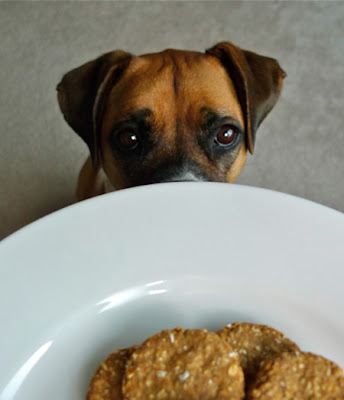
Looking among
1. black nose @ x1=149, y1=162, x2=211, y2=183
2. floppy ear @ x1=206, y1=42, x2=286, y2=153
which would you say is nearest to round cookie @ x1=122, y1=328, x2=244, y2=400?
black nose @ x1=149, y1=162, x2=211, y2=183

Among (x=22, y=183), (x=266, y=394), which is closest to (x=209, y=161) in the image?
(x=266, y=394)

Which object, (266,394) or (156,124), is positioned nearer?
(266,394)

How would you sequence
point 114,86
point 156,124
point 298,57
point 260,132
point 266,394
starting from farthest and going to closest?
1. point 298,57
2. point 260,132
3. point 114,86
4. point 156,124
5. point 266,394

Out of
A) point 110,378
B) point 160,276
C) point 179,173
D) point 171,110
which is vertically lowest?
point 110,378

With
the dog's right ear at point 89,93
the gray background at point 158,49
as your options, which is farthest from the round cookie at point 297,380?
the gray background at point 158,49

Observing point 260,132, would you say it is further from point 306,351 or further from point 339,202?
point 306,351

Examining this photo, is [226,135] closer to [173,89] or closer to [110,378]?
[173,89]

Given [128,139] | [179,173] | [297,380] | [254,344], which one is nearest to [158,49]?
[128,139]
